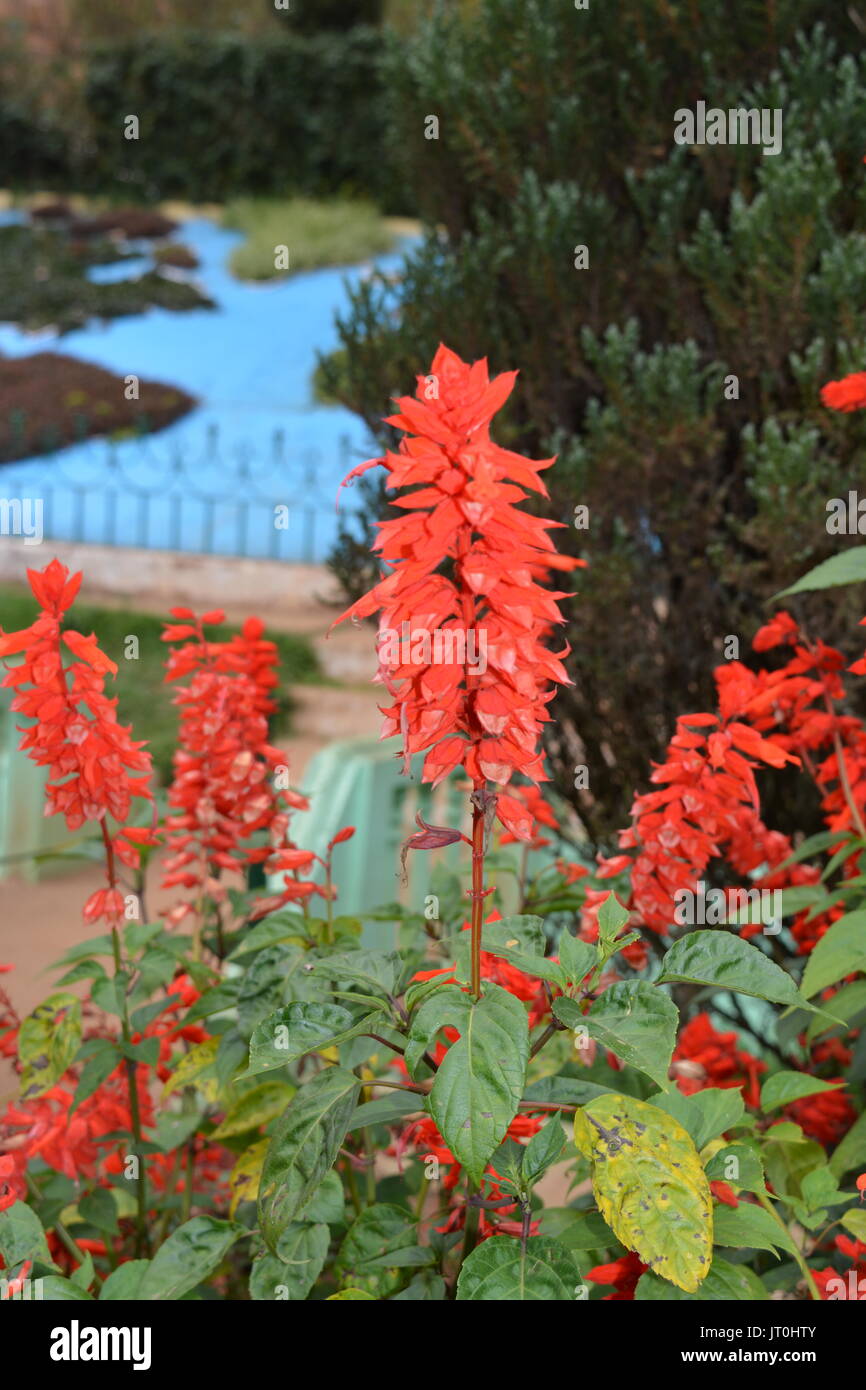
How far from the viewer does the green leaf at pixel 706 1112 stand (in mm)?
1104

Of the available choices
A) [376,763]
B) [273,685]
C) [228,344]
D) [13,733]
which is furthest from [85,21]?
[273,685]

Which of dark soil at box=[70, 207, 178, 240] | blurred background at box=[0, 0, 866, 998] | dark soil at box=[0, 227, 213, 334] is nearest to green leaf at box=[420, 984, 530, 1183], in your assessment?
blurred background at box=[0, 0, 866, 998]

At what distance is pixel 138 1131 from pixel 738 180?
1.81m

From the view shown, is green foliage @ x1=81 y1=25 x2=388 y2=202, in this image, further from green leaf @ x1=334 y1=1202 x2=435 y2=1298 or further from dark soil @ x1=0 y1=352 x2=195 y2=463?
green leaf @ x1=334 y1=1202 x2=435 y2=1298

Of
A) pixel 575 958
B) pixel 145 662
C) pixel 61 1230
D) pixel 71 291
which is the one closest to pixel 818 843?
pixel 575 958

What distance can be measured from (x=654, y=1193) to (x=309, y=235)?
14.9m

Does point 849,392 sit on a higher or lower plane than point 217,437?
lower

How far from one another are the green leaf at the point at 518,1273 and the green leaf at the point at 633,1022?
151mm

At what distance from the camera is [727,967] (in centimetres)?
100

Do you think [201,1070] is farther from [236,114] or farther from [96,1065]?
[236,114]

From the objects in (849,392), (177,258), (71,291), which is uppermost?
(177,258)

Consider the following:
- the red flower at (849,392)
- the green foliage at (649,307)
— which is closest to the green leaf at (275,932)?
the red flower at (849,392)

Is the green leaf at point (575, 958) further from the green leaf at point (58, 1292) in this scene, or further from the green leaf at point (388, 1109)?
the green leaf at point (58, 1292)
